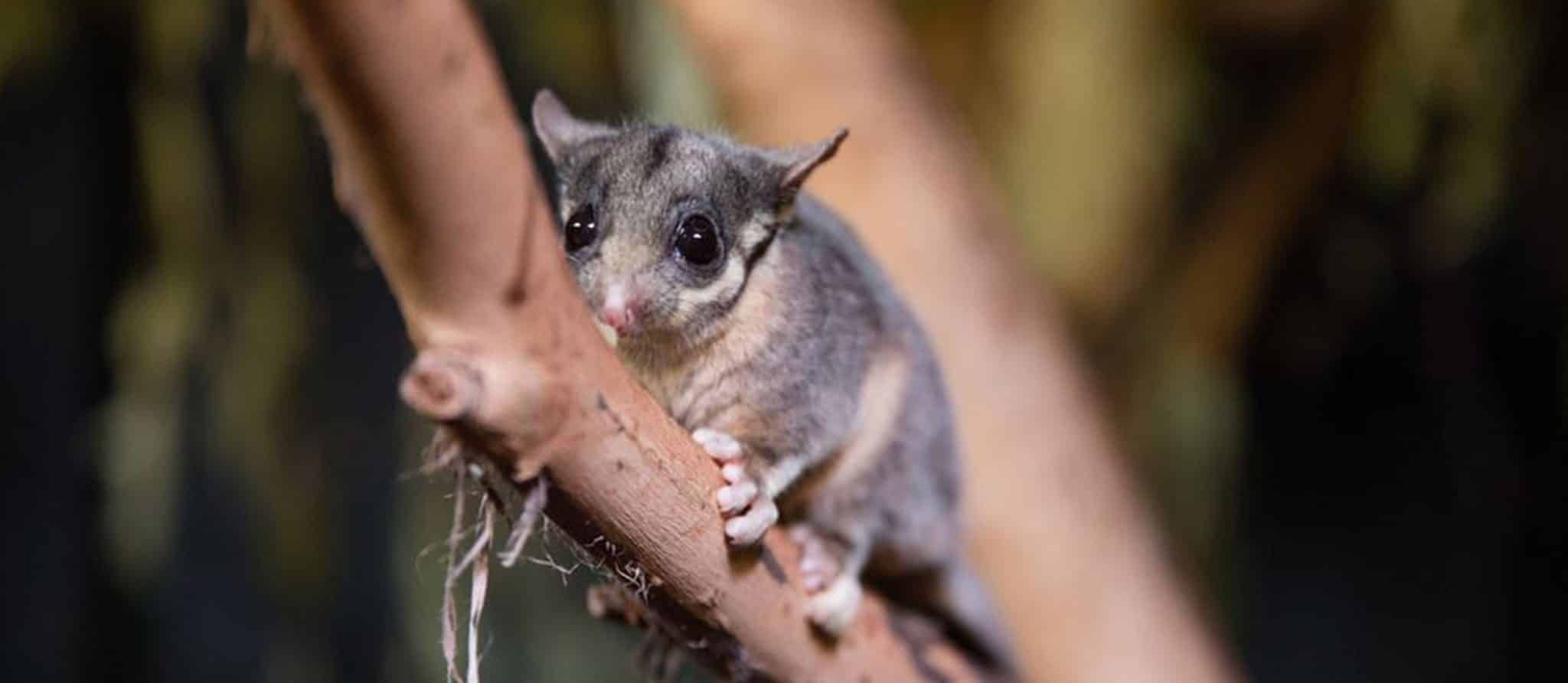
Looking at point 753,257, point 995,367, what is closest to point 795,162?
point 753,257

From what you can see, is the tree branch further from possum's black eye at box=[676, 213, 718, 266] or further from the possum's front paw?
the possum's front paw

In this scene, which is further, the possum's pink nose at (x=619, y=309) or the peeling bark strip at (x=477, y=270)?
the possum's pink nose at (x=619, y=309)

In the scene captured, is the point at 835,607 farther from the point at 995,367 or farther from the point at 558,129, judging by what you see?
the point at 995,367

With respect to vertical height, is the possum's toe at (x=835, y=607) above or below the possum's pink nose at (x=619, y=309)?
below

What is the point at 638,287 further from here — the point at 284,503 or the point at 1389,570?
the point at 1389,570

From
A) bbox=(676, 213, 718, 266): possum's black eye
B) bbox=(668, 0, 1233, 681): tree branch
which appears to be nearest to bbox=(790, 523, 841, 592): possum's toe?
bbox=(676, 213, 718, 266): possum's black eye

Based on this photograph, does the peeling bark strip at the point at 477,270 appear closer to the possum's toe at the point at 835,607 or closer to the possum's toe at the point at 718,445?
the possum's toe at the point at 718,445

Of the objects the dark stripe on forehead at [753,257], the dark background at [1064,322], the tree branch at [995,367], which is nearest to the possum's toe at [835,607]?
the dark stripe on forehead at [753,257]

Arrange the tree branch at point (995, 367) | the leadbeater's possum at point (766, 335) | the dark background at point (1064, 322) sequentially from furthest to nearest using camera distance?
the dark background at point (1064, 322) → the tree branch at point (995, 367) → the leadbeater's possum at point (766, 335)
